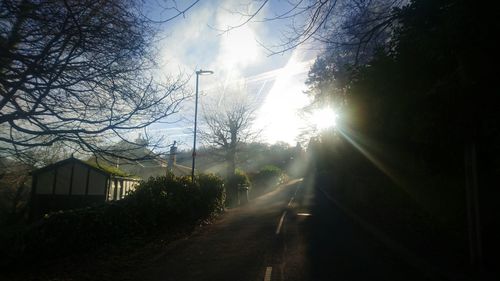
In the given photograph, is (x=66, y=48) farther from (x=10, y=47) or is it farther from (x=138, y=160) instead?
(x=138, y=160)

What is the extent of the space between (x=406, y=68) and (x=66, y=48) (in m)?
8.41

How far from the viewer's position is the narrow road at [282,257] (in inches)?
284

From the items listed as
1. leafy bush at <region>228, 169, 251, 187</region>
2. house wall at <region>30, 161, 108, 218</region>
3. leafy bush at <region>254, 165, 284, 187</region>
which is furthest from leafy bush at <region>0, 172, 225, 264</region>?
leafy bush at <region>254, 165, 284, 187</region>

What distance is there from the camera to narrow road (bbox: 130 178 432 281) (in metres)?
7.22

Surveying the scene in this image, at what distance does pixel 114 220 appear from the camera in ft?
38.7

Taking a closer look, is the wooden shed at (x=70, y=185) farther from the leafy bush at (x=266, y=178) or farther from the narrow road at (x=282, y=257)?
the leafy bush at (x=266, y=178)

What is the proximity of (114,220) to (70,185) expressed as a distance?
14282mm

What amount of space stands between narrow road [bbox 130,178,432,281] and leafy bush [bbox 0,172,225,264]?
1.71 meters

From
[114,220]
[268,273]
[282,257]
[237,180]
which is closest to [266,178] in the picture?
[237,180]

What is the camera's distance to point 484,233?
788 cm

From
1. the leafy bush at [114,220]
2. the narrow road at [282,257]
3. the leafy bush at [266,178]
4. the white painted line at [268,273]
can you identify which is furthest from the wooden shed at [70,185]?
the leafy bush at [266,178]

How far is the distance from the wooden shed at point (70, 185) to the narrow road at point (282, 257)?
1285cm

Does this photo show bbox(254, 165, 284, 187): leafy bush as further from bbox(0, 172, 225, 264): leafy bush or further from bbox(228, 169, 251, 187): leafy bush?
bbox(0, 172, 225, 264): leafy bush

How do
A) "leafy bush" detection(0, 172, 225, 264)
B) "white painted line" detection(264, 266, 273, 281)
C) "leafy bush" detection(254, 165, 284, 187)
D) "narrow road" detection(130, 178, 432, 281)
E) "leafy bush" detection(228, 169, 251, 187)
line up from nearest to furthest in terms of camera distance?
"white painted line" detection(264, 266, 273, 281)
"narrow road" detection(130, 178, 432, 281)
"leafy bush" detection(0, 172, 225, 264)
"leafy bush" detection(228, 169, 251, 187)
"leafy bush" detection(254, 165, 284, 187)
